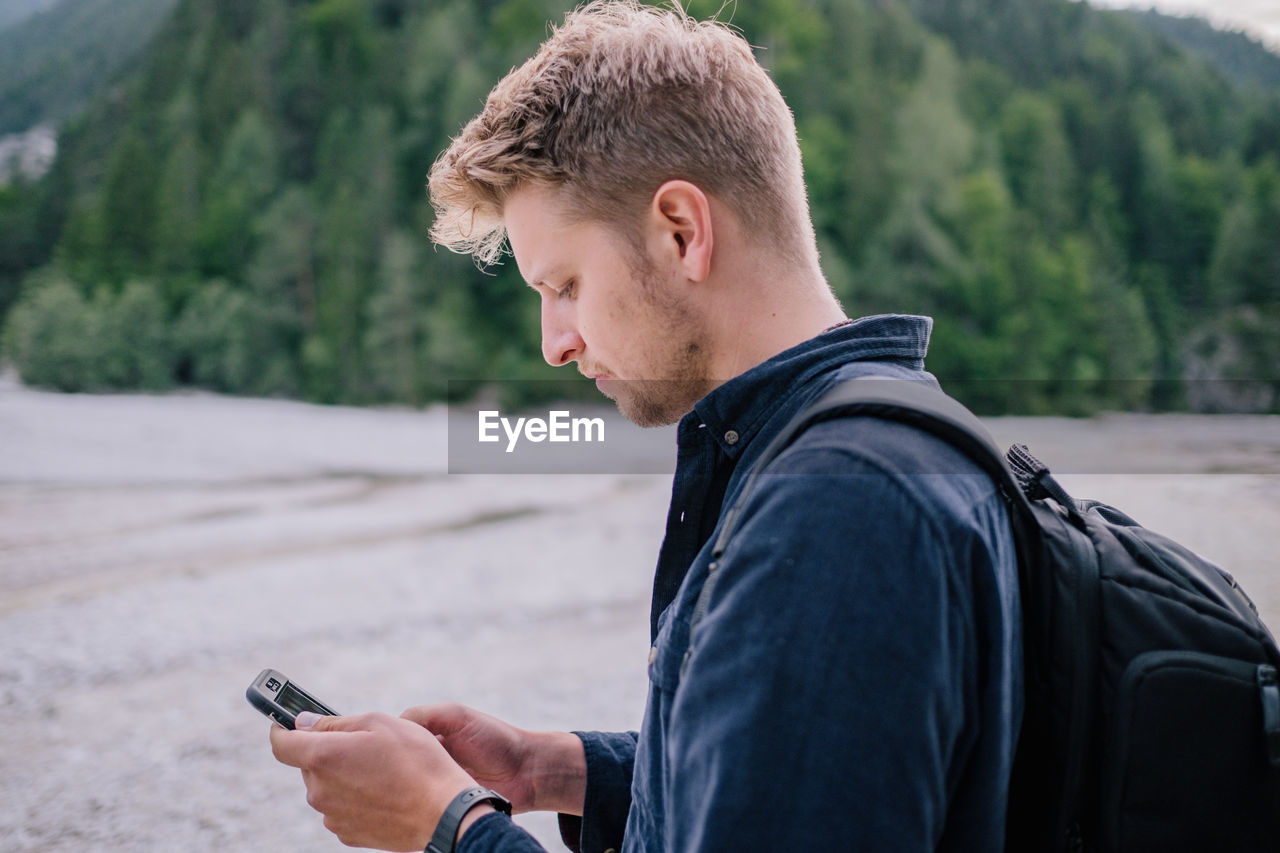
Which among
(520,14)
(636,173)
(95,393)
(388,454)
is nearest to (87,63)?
(520,14)

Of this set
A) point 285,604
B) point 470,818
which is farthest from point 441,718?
point 285,604

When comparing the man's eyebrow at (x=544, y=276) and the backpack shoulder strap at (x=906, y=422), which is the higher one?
the man's eyebrow at (x=544, y=276)

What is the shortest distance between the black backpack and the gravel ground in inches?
32.7

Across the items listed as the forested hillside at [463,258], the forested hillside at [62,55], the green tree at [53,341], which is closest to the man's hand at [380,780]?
the forested hillside at [463,258]

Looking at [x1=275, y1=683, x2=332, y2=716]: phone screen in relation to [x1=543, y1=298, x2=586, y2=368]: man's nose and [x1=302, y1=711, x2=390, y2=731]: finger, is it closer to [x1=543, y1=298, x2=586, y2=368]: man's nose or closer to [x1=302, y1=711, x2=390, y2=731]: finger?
[x1=302, y1=711, x2=390, y2=731]: finger

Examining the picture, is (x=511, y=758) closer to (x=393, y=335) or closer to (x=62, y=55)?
(x=393, y=335)

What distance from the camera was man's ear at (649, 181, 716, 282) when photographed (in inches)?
39.3

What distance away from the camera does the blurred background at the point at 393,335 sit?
5.32m

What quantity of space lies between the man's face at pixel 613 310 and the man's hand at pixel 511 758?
48 centimetres

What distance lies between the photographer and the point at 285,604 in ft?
22.8

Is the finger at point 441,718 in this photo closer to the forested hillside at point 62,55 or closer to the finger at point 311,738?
the finger at point 311,738

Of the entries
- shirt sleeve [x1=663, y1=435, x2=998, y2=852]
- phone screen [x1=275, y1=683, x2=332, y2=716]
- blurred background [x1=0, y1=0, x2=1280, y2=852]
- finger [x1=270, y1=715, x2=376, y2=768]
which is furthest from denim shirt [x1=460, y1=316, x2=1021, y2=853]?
blurred background [x1=0, y1=0, x2=1280, y2=852]

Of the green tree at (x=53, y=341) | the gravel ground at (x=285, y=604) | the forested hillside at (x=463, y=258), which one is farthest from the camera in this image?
the forested hillside at (x=463, y=258)

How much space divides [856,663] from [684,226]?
515 millimetres
